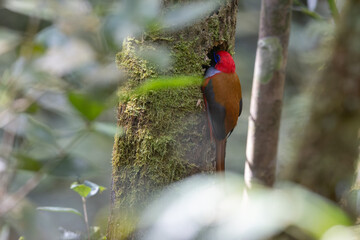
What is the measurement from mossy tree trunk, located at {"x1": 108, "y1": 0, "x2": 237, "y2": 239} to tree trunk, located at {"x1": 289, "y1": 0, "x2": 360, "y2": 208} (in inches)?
51.3

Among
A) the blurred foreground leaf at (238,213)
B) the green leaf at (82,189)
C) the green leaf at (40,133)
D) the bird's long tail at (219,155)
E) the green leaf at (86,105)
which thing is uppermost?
the green leaf at (86,105)

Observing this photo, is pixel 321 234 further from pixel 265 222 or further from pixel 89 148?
pixel 89 148

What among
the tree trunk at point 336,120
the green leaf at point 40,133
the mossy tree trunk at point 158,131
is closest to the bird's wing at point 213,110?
the mossy tree trunk at point 158,131

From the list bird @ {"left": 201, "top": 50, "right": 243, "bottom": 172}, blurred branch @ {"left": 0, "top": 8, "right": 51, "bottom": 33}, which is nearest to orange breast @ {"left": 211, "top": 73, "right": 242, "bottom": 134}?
bird @ {"left": 201, "top": 50, "right": 243, "bottom": 172}

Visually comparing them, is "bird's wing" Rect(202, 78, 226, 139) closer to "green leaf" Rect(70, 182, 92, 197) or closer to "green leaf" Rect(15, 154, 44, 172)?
"green leaf" Rect(70, 182, 92, 197)

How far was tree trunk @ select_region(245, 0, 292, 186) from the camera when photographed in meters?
1.06

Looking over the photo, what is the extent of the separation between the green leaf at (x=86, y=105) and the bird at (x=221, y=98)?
32.6 inches

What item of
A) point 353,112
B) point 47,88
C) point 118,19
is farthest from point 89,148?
point 118,19

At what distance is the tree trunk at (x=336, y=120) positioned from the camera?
2514 mm

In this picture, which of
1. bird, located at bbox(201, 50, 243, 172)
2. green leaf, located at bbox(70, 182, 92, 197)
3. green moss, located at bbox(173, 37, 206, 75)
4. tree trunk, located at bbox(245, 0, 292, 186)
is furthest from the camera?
bird, located at bbox(201, 50, 243, 172)

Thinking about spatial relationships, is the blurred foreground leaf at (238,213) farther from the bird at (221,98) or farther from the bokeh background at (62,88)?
the bird at (221,98)

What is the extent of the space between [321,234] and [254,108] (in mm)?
740

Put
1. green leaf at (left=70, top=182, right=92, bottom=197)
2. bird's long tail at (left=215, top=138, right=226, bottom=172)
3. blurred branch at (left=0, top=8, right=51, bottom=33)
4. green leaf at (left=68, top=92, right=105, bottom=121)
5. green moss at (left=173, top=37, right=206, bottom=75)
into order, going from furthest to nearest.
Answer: blurred branch at (left=0, top=8, right=51, bottom=33), bird's long tail at (left=215, top=138, right=226, bottom=172), green moss at (left=173, top=37, right=206, bottom=75), green leaf at (left=70, top=182, right=92, bottom=197), green leaf at (left=68, top=92, right=105, bottom=121)

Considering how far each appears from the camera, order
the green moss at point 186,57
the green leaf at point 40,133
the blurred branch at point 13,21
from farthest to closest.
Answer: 1. the blurred branch at point 13,21
2. the green moss at point 186,57
3. the green leaf at point 40,133
